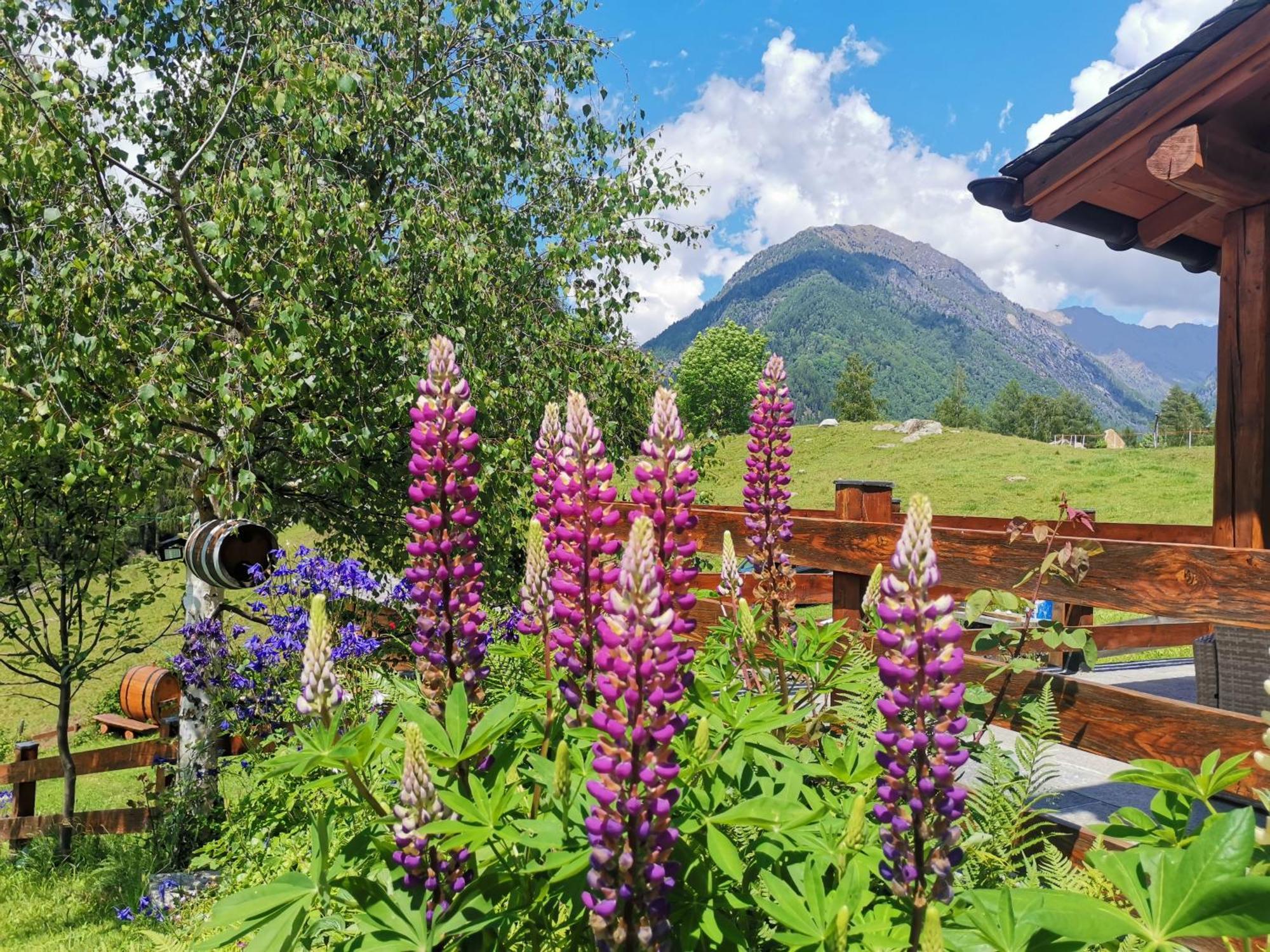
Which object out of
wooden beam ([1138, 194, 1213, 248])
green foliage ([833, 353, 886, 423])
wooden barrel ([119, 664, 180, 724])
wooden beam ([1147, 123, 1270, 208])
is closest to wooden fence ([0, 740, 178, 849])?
wooden barrel ([119, 664, 180, 724])

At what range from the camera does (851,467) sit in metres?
37.2

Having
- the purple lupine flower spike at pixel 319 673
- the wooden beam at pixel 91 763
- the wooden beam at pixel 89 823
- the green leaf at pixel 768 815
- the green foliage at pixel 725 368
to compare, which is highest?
the green foliage at pixel 725 368

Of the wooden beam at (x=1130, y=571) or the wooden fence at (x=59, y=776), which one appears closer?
the wooden beam at (x=1130, y=571)

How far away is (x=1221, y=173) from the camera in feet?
12.3

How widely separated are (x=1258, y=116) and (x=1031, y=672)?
10.3ft

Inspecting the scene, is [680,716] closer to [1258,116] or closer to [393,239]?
[1258,116]

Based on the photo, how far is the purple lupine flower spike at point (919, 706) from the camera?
1404mm

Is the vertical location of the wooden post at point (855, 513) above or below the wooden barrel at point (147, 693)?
above

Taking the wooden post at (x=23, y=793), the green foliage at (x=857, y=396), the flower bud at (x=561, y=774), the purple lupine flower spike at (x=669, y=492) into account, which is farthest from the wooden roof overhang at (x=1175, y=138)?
the green foliage at (x=857, y=396)

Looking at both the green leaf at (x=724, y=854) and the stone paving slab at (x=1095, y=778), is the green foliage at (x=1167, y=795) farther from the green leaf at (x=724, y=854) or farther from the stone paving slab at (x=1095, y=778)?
the green leaf at (x=724, y=854)

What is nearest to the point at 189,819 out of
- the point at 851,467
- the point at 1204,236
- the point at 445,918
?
the point at 445,918

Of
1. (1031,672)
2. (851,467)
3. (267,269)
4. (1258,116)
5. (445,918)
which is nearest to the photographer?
(445,918)

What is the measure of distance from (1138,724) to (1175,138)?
9.07 ft

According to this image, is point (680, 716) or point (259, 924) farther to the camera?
point (259, 924)
